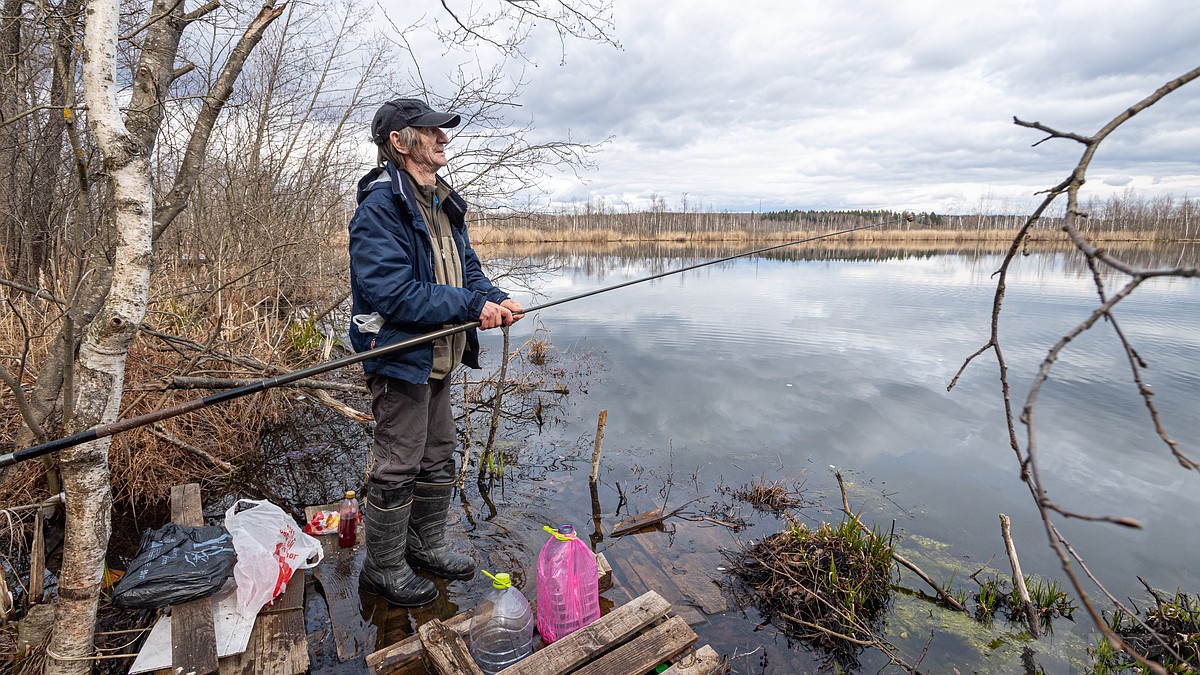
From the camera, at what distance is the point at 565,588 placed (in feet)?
9.98

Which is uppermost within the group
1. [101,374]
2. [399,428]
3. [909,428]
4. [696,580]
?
[101,374]

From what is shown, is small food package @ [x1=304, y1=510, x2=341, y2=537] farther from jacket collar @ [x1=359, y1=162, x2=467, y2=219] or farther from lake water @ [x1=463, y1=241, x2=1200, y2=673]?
jacket collar @ [x1=359, y1=162, x2=467, y2=219]

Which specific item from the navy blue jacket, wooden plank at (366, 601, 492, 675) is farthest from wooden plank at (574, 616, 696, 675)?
the navy blue jacket

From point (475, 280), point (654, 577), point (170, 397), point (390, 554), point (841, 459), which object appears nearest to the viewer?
point (390, 554)

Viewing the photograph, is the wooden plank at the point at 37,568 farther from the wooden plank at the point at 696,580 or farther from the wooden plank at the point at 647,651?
the wooden plank at the point at 696,580

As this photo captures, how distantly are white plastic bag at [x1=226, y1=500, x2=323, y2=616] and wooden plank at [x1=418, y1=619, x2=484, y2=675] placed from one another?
35.0 inches

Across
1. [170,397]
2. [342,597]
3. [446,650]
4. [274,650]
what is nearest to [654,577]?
[446,650]

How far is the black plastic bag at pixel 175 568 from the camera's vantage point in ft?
9.13

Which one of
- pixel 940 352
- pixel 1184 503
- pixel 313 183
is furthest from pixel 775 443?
pixel 313 183

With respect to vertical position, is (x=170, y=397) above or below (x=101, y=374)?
below

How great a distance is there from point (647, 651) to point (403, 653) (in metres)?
1.08

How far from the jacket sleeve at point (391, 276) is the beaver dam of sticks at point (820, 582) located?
2483mm

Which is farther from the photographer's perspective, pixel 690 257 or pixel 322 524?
pixel 690 257

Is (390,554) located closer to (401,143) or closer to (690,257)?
(401,143)
